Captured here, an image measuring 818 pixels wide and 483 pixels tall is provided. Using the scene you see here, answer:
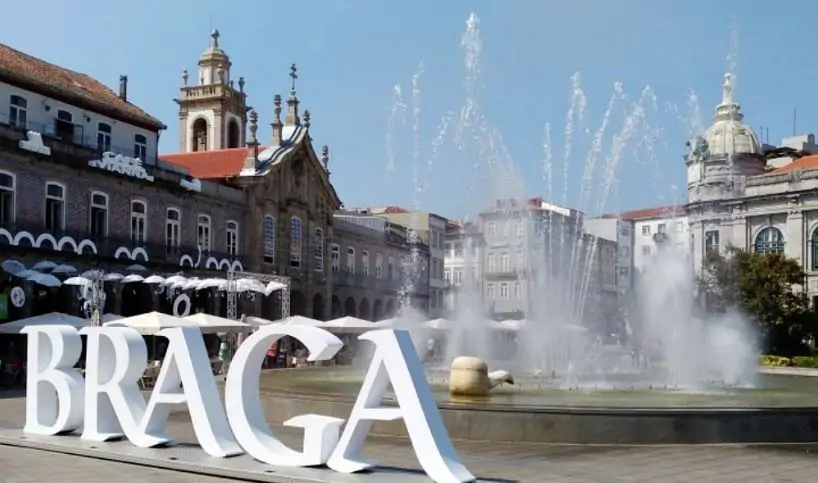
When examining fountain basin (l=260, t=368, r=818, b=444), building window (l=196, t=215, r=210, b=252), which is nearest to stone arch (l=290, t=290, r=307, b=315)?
building window (l=196, t=215, r=210, b=252)

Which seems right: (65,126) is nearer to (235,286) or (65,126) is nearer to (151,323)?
(235,286)

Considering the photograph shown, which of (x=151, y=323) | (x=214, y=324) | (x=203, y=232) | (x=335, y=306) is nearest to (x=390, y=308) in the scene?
(x=335, y=306)

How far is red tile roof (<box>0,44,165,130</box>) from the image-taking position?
34.6 metres

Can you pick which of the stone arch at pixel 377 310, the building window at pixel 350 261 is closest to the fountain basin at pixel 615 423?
the building window at pixel 350 261

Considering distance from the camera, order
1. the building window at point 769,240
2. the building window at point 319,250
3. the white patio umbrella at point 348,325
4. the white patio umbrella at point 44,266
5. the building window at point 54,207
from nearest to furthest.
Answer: the white patio umbrella at point 44,266 < the white patio umbrella at point 348,325 < the building window at point 54,207 < the building window at point 319,250 < the building window at point 769,240

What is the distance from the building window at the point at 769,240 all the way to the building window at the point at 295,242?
30.2 meters

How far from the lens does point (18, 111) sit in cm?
3438

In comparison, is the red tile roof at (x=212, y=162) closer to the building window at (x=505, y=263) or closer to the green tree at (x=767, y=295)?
the building window at (x=505, y=263)

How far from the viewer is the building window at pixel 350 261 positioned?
58031 millimetres

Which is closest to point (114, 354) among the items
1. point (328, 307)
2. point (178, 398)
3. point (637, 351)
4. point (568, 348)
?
point (178, 398)

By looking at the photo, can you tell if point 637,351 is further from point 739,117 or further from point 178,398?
point 739,117

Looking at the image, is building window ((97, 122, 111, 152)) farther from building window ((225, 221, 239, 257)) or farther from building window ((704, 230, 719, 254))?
building window ((704, 230, 719, 254))

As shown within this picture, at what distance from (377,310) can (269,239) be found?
51.7 ft

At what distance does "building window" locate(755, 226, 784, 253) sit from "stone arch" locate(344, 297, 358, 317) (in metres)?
26.1
